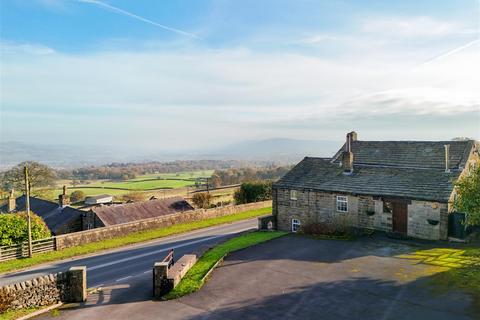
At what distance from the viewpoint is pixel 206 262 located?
62.9 ft

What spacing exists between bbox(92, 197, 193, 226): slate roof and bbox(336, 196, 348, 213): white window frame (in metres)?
21.2

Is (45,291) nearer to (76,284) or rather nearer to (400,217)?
(76,284)

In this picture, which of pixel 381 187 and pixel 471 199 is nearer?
pixel 471 199

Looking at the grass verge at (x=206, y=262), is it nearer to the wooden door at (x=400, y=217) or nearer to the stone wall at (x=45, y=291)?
the stone wall at (x=45, y=291)

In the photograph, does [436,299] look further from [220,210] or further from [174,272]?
[220,210]

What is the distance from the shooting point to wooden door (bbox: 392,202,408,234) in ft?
79.6

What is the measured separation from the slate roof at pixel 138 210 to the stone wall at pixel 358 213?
1538 centimetres

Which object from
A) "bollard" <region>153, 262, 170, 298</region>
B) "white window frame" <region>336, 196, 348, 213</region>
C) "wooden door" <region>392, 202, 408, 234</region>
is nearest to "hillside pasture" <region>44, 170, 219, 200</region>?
"white window frame" <region>336, 196, 348, 213</region>

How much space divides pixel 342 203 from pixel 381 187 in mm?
3076

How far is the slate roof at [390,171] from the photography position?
80.0 ft

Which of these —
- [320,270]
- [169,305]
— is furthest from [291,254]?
[169,305]

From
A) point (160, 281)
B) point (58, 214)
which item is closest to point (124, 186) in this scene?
point (58, 214)

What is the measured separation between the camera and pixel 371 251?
20.5 metres

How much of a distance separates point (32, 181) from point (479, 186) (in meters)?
63.1
